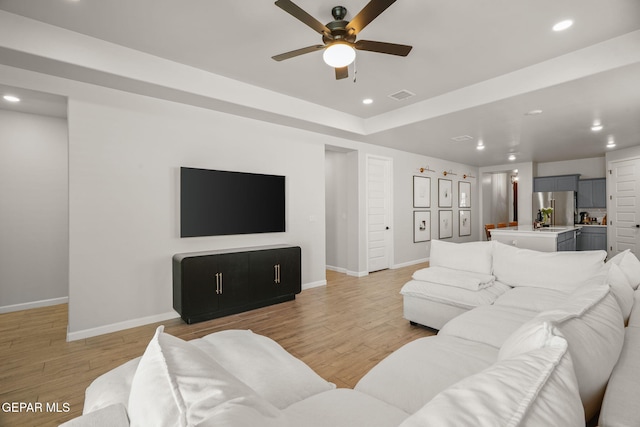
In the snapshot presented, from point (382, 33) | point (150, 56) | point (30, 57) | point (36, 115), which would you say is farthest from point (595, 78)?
point (36, 115)

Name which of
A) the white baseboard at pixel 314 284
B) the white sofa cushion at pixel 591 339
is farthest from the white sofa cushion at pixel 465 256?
the white baseboard at pixel 314 284

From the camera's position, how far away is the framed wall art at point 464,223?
27.9ft

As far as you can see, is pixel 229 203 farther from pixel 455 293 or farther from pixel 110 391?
pixel 110 391

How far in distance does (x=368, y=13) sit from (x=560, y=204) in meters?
8.24

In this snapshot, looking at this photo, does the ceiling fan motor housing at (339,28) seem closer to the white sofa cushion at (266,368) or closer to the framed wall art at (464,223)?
the white sofa cushion at (266,368)

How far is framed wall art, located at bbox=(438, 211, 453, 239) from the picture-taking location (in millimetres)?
7789

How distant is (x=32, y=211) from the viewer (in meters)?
3.94

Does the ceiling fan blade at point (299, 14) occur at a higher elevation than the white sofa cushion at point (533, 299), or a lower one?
higher

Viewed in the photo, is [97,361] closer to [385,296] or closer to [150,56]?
[150,56]

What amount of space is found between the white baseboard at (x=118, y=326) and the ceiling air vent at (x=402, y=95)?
4.07 meters

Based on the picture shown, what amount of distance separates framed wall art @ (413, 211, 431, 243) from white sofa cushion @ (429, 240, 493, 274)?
357cm

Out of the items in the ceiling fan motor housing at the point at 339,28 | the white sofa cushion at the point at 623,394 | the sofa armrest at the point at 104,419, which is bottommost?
the sofa armrest at the point at 104,419

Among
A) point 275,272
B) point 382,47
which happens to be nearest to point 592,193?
point 382,47

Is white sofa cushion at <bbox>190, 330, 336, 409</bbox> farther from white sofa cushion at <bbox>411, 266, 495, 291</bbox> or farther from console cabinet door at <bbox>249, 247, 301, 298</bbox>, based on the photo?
console cabinet door at <bbox>249, 247, 301, 298</bbox>
